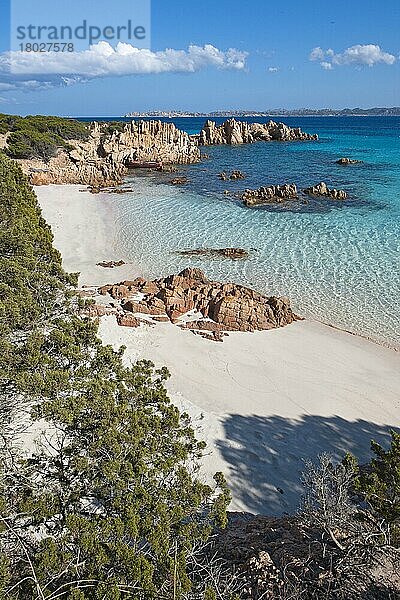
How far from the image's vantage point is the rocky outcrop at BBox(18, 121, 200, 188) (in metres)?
40.3

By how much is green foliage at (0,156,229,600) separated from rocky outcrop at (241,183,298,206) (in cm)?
2729

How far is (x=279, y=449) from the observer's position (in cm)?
935

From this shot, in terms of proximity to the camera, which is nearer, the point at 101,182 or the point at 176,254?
the point at 176,254

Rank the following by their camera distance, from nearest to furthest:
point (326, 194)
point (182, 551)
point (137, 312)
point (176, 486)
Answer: point (182, 551), point (176, 486), point (137, 312), point (326, 194)

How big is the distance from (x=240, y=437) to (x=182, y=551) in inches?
200

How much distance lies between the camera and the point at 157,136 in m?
58.9

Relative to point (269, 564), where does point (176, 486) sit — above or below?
above

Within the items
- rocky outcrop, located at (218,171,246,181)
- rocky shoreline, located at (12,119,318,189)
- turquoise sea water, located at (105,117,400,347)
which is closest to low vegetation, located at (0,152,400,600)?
turquoise sea water, located at (105,117,400,347)

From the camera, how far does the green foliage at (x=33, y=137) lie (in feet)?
139

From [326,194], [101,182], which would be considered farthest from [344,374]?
[101,182]

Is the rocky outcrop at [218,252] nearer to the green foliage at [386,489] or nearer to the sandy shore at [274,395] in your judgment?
the sandy shore at [274,395]

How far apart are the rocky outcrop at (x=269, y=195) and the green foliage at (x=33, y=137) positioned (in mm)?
22042

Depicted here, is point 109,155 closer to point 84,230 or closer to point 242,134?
point 84,230

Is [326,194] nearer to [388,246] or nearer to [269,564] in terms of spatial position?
[388,246]
